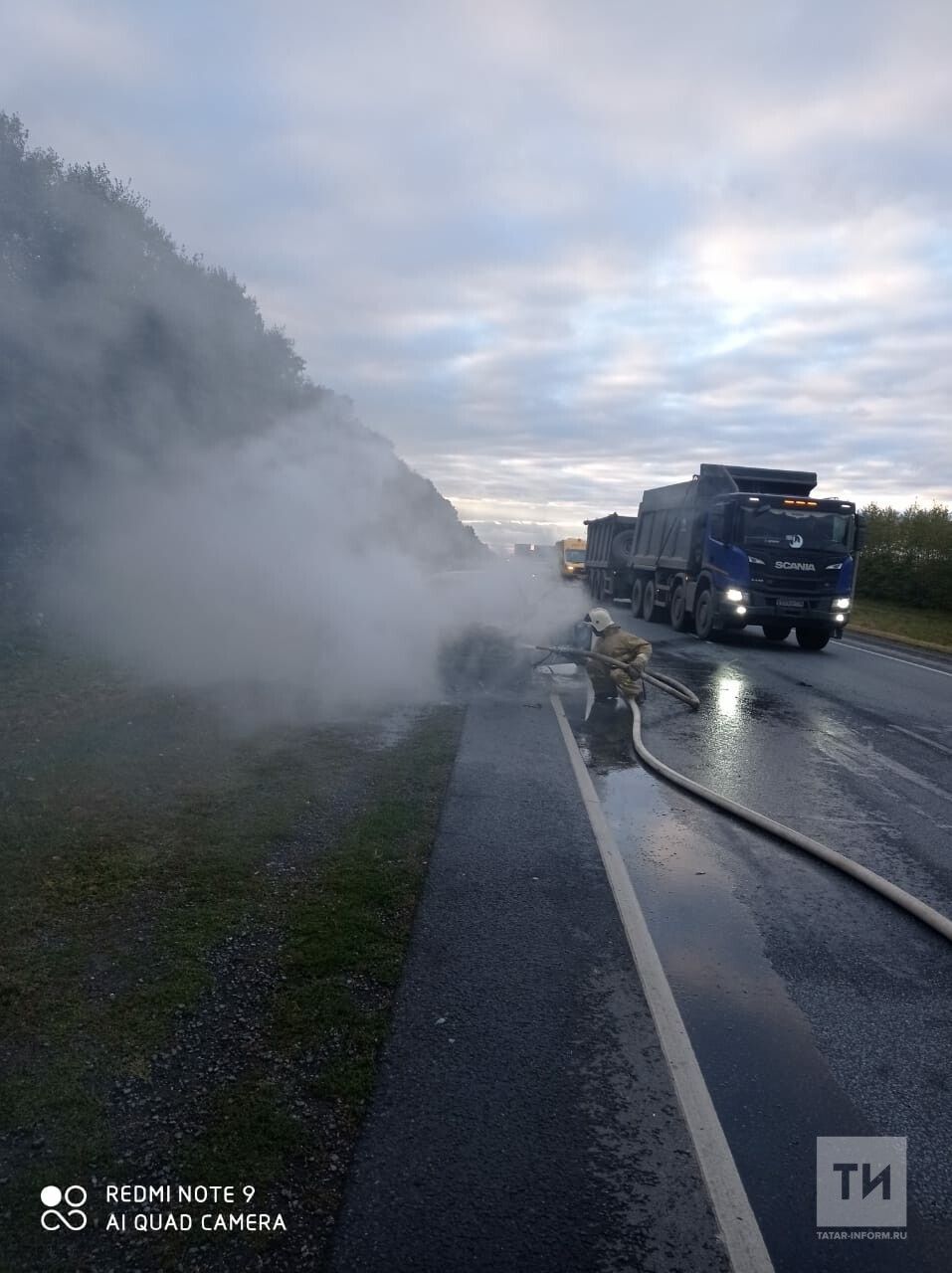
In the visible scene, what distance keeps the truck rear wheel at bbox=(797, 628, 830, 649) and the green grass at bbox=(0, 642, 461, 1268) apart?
11541mm

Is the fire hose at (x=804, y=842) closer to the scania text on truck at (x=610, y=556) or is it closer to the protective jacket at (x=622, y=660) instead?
the protective jacket at (x=622, y=660)

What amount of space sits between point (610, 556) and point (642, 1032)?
2440 cm

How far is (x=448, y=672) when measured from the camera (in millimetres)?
11906

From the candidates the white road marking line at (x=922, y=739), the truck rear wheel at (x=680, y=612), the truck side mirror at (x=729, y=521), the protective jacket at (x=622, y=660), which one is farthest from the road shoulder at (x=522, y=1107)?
the truck rear wheel at (x=680, y=612)

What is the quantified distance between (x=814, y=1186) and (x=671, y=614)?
1772 cm

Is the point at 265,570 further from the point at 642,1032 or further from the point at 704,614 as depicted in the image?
the point at 704,614

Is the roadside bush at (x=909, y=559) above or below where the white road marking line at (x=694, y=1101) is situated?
above

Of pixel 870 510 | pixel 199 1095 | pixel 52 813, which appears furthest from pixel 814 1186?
pixel 870 510

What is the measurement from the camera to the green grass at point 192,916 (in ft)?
9.27

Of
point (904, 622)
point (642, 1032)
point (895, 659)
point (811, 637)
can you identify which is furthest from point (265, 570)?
point (904, 622)

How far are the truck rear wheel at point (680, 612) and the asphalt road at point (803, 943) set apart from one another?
9.11 metres

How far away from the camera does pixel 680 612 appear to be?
63.4ft

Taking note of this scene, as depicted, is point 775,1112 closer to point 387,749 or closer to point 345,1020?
→ point 345,1020

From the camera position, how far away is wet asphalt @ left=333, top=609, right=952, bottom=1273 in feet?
8.32
